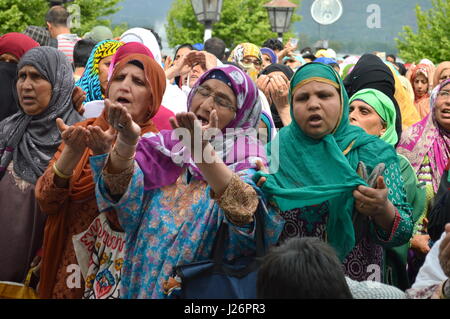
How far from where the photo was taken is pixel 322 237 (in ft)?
10.6

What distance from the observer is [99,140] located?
3.13m

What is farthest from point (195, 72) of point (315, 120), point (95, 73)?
point (315, 120)

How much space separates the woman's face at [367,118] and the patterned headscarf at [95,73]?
66.6 inches

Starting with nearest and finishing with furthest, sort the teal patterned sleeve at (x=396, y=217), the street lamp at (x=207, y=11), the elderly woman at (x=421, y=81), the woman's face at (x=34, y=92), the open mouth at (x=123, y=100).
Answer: the teal patterned sleeve at (x=396, y=217)
the open mouth at (x=123, y=100)
the woman's face at (x=34, y=92)
the elderly woman at (x=421, y=81)
the street lamp at (x=207, y=11)

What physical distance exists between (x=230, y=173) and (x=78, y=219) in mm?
1067

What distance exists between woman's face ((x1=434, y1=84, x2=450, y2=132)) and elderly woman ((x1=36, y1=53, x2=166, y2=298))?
2.18m

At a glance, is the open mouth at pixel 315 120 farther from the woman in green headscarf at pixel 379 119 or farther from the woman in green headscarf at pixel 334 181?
the woman in green headscarf at pixel 379 119

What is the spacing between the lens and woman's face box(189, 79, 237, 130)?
3.30 metres

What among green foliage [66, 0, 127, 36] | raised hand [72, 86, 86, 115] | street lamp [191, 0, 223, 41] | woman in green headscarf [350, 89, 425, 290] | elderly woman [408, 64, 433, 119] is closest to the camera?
raised hand [72, 86, 86, 115]

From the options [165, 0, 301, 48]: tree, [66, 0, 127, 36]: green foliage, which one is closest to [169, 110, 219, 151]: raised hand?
[66, 0, 127, 36]: green foliage

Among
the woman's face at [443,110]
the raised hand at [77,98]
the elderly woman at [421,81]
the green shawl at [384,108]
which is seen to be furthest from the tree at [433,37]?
the raised hand at [77,98]

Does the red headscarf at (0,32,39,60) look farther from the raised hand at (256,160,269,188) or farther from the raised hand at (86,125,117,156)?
the raised hand at (256,160,269,188)

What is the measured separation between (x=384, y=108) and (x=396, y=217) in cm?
157

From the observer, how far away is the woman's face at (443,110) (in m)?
4.91
